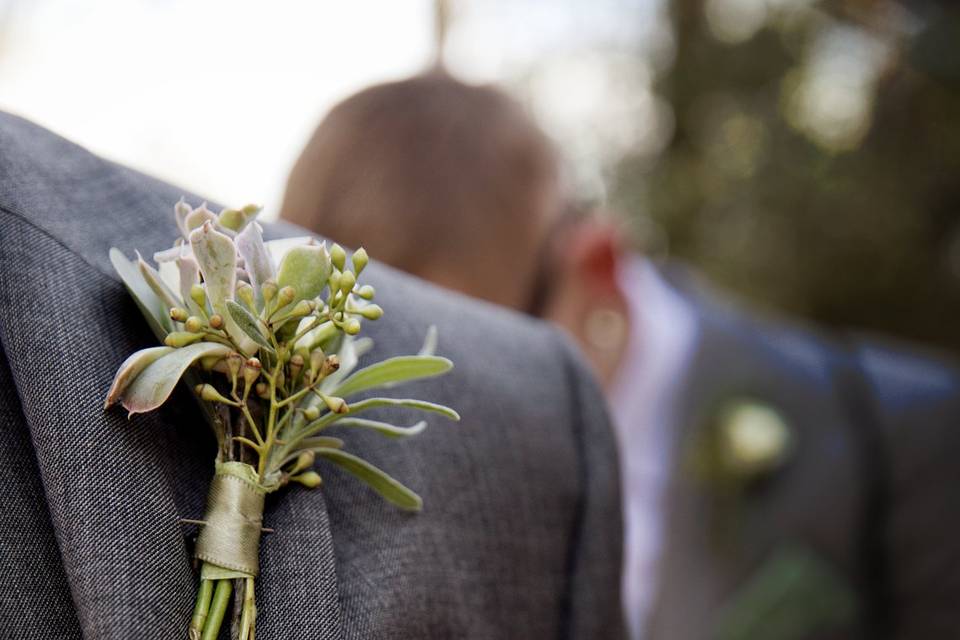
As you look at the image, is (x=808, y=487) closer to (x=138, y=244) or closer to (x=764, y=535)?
(x=764, y=535)

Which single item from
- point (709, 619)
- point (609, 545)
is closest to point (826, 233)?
point (709, 619)

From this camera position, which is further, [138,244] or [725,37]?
[725,37]

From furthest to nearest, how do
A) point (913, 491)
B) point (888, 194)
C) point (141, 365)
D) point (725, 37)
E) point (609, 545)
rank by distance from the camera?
point (725, 37)
point (888, 194)
point (913, 491)
point (609, 545)
point (141, 365)

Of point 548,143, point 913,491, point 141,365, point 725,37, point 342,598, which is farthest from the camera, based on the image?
point 725,37

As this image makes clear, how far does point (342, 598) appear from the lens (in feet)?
2.36

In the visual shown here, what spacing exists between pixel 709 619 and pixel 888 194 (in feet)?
9.73

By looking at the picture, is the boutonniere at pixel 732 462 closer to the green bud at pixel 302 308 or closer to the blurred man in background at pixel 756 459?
the blurred man in background at pixel 756 459

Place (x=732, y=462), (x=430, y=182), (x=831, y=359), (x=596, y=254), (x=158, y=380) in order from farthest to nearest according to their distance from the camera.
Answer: (x=831, y=359)
(x=732, y=462)
(x=596, y=254)
(x=430, y=182)
(x=158, y=380)

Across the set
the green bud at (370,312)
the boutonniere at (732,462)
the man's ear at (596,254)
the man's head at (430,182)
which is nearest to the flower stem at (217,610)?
the green bud at (370,312)

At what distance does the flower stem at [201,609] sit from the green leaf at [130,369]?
0.49ft

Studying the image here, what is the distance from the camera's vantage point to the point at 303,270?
62cm

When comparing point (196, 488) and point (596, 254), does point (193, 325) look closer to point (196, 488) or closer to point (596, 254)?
point (196, 488)

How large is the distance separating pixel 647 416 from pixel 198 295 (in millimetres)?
2138

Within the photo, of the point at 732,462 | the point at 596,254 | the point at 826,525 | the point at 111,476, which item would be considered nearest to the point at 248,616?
the point at 111,476
